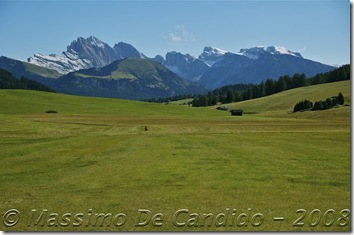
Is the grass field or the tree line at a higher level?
the tree line

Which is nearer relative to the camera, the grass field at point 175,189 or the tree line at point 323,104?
the grass field at point 175,189

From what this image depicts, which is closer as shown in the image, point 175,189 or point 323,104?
point 175,189

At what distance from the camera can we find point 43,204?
2144cm

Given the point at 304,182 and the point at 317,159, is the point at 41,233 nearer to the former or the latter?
the point at 304,182

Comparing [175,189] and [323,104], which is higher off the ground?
[323,104]

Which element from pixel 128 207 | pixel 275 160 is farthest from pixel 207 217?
pixel 275 160

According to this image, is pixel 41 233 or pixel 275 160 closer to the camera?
pixel 41 233

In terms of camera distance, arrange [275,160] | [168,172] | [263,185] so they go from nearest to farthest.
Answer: [263,185] < [168,172] < [275,160]

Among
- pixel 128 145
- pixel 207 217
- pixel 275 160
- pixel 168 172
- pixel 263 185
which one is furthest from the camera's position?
pixel 128 145

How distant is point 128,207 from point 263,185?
9.76 meters

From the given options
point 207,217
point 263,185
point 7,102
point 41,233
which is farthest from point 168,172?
point 7,102

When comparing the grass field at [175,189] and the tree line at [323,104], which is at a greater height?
the tree line at [323,104]

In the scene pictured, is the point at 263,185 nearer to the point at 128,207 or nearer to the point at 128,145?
the point at 128,207

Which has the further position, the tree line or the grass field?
the tree line
